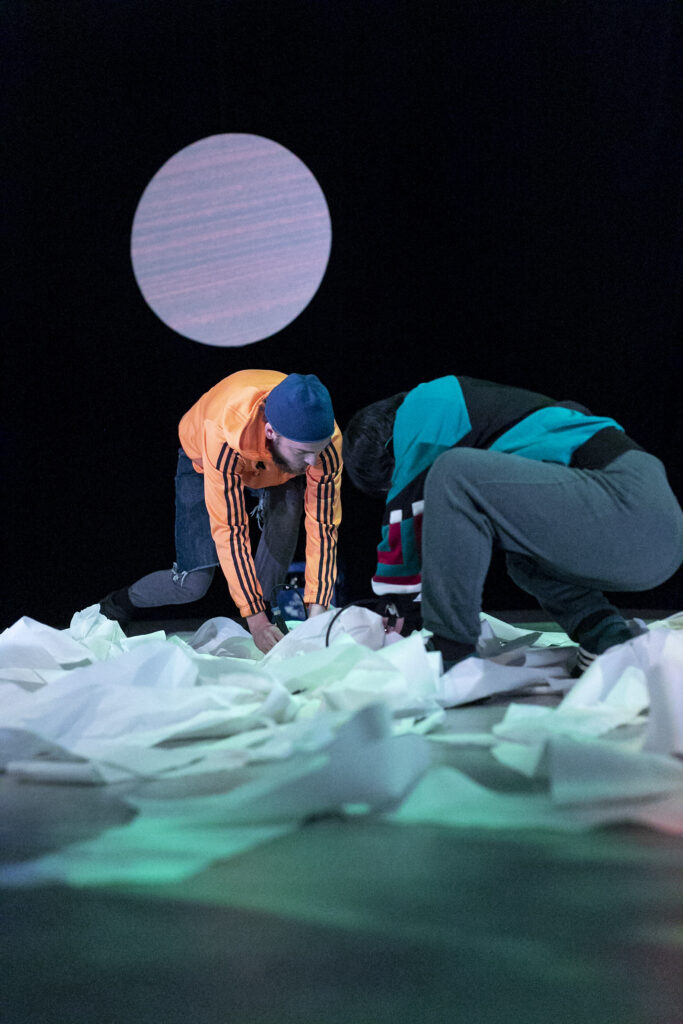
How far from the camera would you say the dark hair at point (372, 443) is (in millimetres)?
1512

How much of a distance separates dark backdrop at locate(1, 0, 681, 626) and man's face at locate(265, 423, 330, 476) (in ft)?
4.53

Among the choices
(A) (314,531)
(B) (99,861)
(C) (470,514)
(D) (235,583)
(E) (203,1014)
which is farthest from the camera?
(A) (314,531)

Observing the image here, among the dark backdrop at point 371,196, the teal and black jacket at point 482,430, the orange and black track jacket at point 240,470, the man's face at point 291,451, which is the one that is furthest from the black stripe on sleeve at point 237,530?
the dark backdrop at point 371,196

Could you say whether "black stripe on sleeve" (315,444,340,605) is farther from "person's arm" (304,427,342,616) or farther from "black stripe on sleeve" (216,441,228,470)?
"black stripe on sleeve" (216,441,228,470)

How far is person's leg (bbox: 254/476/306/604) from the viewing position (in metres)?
2.48

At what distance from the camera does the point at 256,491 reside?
2.57 m

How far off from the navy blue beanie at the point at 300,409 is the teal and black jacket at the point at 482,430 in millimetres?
398

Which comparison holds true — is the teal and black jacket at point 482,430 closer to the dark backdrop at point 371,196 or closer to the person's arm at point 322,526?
the person's arm at point 322,526

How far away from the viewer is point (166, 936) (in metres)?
0.72

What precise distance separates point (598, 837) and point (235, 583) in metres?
1.36

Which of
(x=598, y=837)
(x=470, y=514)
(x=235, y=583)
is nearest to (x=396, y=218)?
(x=235, y=583)

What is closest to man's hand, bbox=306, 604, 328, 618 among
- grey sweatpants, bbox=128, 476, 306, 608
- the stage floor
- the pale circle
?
grey sweatpants, bbox=128, 476, 306, 608

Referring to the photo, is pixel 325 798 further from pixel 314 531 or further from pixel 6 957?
pixel 314 531

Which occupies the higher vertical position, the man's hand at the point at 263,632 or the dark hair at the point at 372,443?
the dark hair at the point at 372,443
